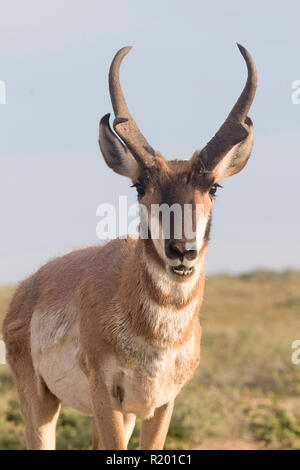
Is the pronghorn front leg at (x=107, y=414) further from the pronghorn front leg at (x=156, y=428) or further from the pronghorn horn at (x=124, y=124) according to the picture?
the pronghorn horn at (x=124, y=124)

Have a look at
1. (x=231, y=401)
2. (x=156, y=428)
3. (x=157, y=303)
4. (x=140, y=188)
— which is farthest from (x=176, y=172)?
(x=231, y=401)

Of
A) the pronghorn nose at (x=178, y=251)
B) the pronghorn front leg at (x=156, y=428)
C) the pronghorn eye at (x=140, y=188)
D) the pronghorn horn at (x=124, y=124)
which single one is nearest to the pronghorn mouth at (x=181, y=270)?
the pronghorn nose at (x=178, y=251)

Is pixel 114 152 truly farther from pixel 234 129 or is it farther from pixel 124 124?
pixel 234 129

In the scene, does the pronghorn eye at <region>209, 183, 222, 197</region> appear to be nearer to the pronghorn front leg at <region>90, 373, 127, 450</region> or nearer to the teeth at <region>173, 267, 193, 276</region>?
the teeth at <region>173, 267, 193, 276</region>

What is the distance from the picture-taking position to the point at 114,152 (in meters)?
→ 6.73

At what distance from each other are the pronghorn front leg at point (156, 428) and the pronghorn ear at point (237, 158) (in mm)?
2392

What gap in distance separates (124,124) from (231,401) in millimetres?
10317

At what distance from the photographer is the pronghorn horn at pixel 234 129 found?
21.5ft

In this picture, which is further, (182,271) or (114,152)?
(114,152)

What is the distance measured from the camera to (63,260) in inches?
341

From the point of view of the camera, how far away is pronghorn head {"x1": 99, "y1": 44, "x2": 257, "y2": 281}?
6.03m

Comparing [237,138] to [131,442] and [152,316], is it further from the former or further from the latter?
[131,442]
